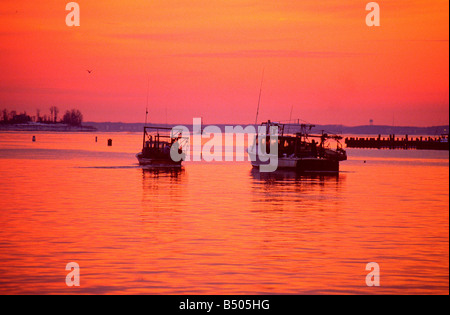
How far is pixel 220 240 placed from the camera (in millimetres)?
26266

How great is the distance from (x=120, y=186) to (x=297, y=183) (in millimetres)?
16358

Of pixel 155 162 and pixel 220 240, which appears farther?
pixel 155 162

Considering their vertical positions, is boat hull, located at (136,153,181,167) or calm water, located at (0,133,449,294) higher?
boat hull, located at (136,153,181,167)

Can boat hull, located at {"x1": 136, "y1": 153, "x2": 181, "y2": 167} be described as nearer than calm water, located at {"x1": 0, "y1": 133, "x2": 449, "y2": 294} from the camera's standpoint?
No

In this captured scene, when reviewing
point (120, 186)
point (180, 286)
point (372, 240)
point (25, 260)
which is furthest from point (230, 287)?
point (120, 186)

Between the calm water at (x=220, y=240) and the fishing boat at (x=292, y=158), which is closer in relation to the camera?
the calm water at (x=220, y=240)

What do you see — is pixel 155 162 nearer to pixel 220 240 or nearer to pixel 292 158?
pixel 292 158

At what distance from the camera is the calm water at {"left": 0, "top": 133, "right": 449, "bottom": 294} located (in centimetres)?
1931

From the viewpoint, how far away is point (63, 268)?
2072 centimetres

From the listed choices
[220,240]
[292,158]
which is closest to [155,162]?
[292,158]

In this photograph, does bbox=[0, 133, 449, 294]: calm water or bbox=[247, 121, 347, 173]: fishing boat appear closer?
bbox=[0, 133, 449, 294]: calm water

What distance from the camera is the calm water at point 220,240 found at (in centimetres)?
1931

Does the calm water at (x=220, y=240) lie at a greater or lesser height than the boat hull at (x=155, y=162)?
lesser

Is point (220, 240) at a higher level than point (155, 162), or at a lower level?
lower
